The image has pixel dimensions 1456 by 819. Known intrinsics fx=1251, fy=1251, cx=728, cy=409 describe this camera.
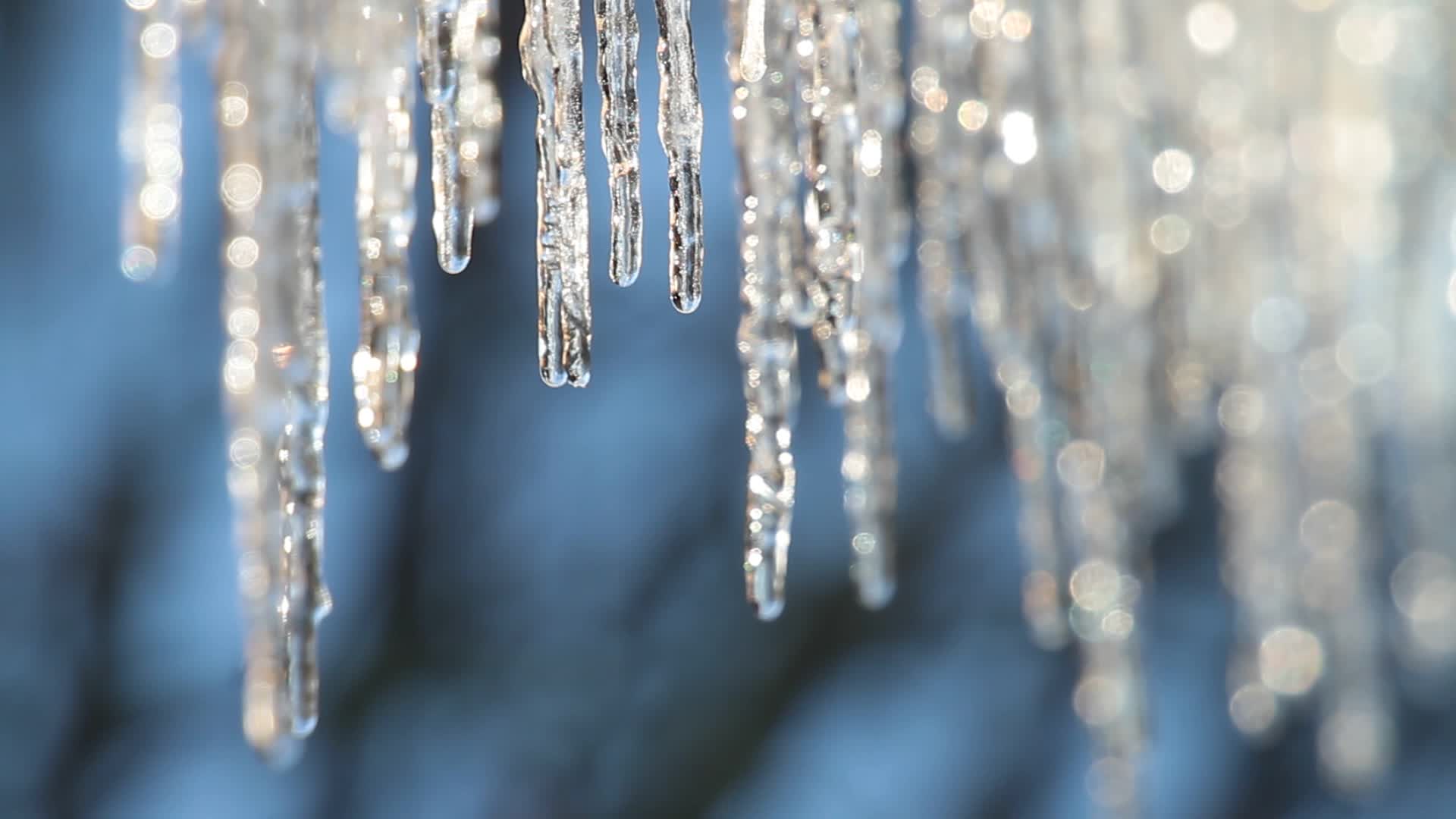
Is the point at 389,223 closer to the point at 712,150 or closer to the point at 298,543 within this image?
the point at 298,543

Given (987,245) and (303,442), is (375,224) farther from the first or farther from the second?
(987,245)

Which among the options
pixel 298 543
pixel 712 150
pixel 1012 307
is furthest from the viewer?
pixel 712 150

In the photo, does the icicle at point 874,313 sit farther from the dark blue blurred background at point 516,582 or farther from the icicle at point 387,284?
the dark blue blurred background at point 516,582

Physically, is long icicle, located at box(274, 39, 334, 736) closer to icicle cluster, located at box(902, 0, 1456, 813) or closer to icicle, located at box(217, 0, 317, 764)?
icicle, located at box(217, 0, 317, 764)

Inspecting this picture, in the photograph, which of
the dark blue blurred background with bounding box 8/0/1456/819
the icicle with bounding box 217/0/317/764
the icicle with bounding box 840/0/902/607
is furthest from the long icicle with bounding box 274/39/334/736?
the dark blue blurred background with bounding box 8/0/1456/819

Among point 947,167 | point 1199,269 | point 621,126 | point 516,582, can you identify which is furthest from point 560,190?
point 516,582

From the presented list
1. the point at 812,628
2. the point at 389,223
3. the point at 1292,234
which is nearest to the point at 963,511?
the point at 812,628
